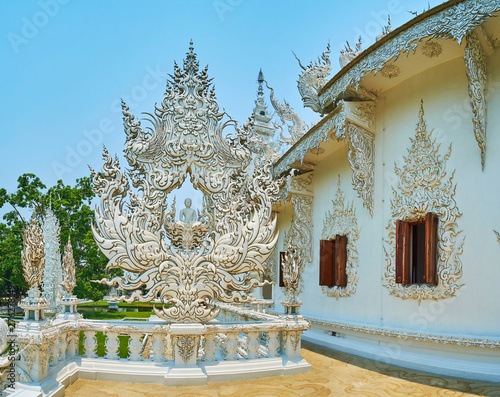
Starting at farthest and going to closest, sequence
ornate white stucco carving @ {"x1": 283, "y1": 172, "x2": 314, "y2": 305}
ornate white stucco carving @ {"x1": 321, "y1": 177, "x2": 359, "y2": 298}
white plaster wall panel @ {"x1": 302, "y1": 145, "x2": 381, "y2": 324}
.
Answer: ornate white stucco carving @ {"x1": 283, "y1": 172, "x2": 314, "y2": 305} → ornate white stucco carving @ {"x1": 321, "y1": 177, "x2": 359, "y2": 298} → white plaster wall panel @ {"x1": 302, "y1": 145, "x2": 381, "y2": 324}

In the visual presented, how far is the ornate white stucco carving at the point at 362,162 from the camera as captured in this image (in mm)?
7277

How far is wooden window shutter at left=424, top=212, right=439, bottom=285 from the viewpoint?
5.81 meters

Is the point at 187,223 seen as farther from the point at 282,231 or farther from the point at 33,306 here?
the point at 282,231

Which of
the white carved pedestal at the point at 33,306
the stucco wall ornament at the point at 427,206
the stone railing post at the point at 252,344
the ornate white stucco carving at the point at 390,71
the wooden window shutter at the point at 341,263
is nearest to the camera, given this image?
the white carved pedestal at the point at 33,306

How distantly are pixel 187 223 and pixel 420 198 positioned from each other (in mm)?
3458

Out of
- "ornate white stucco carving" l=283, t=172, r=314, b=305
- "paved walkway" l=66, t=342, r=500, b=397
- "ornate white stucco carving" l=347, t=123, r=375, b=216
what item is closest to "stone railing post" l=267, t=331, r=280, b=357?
"paved walkway" l=66, t=342, r=500, b=397

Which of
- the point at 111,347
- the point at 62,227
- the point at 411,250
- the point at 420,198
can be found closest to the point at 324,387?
the point at 111,347

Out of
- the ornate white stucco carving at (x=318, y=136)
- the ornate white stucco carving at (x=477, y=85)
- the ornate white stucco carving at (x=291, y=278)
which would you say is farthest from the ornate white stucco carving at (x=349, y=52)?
the ornate white stucco carving at (x=291, y=278)

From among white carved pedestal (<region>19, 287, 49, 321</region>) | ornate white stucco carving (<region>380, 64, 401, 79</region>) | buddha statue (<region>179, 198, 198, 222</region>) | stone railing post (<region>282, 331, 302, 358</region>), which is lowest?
stone railing post (<region>282, 331, 302, 358</region>)

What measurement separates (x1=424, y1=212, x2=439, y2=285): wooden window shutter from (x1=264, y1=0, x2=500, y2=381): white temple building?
1 centimetres

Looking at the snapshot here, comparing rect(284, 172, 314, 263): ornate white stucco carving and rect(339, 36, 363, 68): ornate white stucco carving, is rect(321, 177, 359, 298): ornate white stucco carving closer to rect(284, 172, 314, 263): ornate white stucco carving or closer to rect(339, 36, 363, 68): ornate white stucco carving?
rect(284, 172, 314, 263): ornate white stucco carving

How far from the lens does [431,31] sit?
5.43 metres

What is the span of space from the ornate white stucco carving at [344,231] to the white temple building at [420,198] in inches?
1.2

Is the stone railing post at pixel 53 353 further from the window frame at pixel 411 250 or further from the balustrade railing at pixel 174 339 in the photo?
the window frame at pixel 411 250
